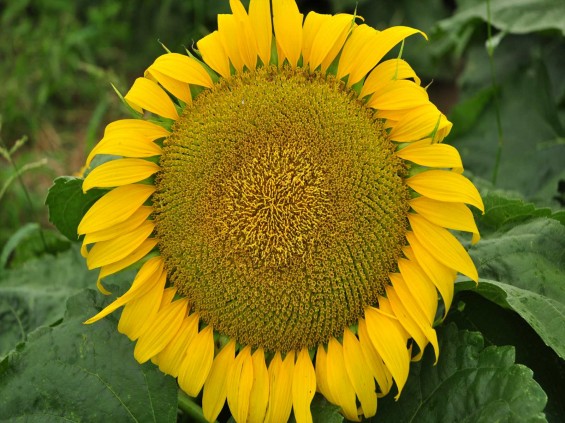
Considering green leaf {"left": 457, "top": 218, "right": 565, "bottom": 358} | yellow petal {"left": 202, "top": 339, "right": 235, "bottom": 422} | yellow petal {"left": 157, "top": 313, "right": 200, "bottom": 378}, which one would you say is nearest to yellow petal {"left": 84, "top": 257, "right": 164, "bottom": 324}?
yellow petal {"left": 157, "top": 313, "right": 200, "bottom": 378}

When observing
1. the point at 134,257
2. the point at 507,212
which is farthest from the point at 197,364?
the point at 507,212

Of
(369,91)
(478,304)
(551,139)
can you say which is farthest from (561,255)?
(551,139)

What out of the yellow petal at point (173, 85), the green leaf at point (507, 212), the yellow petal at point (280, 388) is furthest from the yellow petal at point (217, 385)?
the green leaf at point (507, 212)

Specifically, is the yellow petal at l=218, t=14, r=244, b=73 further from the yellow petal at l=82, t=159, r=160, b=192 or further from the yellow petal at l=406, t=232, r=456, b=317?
the yellow petal at l=406, t=232, r=456, b=317

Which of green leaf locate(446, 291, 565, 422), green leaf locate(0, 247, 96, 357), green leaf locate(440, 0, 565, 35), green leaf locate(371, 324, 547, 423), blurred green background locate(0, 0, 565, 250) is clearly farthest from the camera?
blurred green background locate(0, 0, 565, 250)

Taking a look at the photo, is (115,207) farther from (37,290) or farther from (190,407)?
(37,290)

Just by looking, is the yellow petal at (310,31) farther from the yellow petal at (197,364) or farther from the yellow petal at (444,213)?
the yellow petal at (197,364)
